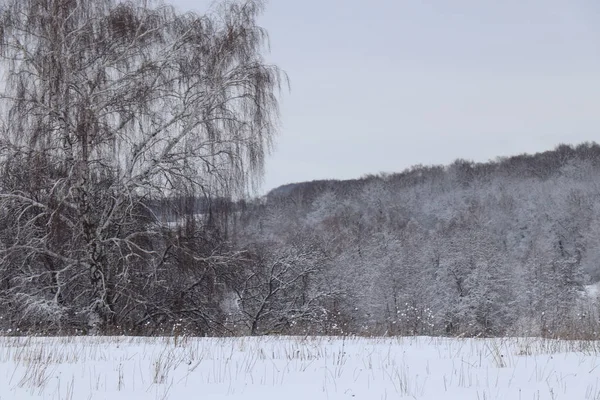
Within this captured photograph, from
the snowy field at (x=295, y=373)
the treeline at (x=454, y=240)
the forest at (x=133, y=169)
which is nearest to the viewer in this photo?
the snowy field at (x=295, y=373)

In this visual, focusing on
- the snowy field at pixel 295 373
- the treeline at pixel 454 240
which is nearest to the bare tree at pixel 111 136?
the treeline at pixel 454 240

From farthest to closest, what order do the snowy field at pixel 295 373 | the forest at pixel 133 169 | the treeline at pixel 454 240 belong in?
the treeline at pixel 454 240 < the forest at pixel 133 169 < the snowy field at pixel 295 373

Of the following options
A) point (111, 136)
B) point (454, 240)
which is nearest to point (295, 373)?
point (111, 136)

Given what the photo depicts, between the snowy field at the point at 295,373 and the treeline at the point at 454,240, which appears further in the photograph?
the treeline at the point at 454,240

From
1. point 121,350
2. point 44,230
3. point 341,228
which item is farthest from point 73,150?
point 341,228

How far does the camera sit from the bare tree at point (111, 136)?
12695 millimetres

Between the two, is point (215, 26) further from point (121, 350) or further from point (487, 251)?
point (487, 251)

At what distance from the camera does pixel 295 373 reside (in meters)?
6.21

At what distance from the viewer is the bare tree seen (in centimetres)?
1270

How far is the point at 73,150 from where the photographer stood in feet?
42.7

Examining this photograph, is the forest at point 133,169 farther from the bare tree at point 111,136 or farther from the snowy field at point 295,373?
the snowy field at point 295,373

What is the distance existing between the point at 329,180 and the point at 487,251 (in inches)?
3788

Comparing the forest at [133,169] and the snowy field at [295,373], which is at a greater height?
the forest at [133,169]

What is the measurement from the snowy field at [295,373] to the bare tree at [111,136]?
491 cm
